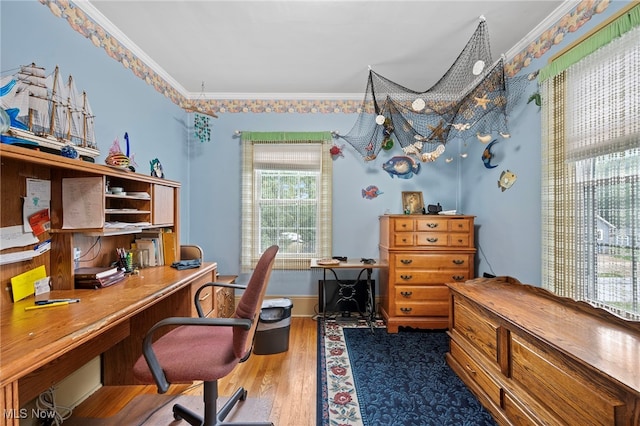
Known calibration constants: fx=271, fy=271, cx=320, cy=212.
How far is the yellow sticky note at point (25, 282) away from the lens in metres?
1.31

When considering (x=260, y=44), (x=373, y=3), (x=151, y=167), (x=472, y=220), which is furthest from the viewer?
(x=472, y=220)

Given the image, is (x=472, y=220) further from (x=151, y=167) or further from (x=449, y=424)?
(x=151, y=167)

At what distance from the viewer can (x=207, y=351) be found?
132 centimetres

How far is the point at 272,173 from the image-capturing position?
129 inches

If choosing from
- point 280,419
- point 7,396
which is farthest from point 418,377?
point 7,396

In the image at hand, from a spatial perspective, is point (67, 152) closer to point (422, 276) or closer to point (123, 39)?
point (123, 39)

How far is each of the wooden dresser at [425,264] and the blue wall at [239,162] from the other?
280 millimetres

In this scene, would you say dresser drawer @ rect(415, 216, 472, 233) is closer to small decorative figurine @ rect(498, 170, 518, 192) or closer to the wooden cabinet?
small decorative figurine @ rect(498, 170, 518, 192)

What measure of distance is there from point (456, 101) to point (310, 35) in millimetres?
1297

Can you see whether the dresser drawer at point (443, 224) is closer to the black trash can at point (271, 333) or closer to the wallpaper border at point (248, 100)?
the wallpaper border at point (248, 100)

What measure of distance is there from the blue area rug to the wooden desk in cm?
118

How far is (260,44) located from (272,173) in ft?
4.52

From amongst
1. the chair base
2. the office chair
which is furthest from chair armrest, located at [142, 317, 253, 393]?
the chair base

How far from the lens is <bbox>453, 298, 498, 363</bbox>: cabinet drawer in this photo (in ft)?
5.51
